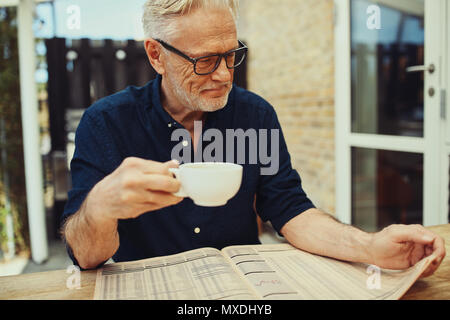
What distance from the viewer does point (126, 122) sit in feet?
4.03

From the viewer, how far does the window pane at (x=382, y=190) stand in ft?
8.66

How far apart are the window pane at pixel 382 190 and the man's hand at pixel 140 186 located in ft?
7.36

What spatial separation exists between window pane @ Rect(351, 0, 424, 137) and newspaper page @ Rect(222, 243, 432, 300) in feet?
5.79

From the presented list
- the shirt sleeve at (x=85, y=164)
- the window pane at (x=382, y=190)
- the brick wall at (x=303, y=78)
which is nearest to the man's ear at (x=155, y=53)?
the shirt sleeve at (x=85, y=164)

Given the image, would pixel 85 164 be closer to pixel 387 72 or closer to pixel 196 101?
pixel 196 101

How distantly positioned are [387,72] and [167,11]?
201 centimetres

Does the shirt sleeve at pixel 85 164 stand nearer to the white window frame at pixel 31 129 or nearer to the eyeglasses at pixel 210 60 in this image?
the eyeglasses at pixel 210 60

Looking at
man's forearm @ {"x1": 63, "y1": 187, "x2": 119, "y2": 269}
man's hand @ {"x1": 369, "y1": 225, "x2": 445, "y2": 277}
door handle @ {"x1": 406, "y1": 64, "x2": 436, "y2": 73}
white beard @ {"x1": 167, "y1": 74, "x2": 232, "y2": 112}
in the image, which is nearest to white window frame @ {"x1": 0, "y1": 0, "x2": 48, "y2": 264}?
white beard @ {"x1": 167, "y1": 74, "x2": 232, "y2": 112}

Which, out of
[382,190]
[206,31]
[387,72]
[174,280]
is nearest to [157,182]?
[174,280]

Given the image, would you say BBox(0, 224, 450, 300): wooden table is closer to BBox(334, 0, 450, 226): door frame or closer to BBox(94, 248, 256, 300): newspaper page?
BBox(94, 248, 256, 300): newspaper page
